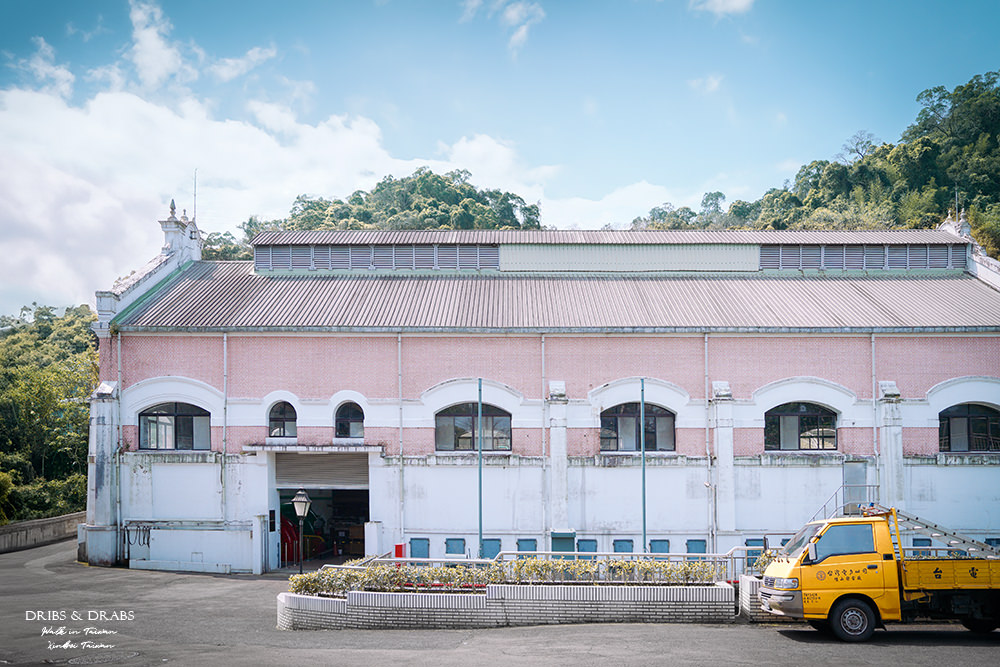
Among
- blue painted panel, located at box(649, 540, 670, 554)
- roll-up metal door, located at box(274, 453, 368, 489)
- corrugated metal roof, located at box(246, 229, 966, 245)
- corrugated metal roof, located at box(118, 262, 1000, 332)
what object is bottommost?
blue painted panel, located at box(649, 540, 670, 554)

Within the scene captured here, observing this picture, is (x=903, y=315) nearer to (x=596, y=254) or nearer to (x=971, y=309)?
(x=971, y=309)

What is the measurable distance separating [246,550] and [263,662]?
43.7 ft

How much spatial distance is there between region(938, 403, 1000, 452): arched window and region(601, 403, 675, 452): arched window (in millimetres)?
9522

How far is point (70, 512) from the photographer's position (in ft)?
125

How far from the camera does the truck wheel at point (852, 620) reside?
591 inches

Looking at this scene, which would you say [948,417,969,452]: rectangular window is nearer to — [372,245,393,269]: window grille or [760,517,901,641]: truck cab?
[760,517,901,641]: truck cab

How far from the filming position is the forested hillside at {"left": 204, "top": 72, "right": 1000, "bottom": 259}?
218 feet

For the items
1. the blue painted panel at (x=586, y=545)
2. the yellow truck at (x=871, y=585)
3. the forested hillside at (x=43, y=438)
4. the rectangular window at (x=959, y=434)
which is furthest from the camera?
the forested hillside at (x=43, y=438)

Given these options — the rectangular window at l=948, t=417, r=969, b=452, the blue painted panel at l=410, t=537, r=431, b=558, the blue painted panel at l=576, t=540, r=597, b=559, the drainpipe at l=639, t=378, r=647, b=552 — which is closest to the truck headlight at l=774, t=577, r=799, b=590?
the drainpipe at l=639, t=378, r=647, b=552

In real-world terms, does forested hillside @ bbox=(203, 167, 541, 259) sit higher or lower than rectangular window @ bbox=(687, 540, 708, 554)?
higher

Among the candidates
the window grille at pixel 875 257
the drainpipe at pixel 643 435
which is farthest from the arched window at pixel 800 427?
the window grille at pixel 875 257

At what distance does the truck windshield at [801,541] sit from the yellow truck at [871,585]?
0.72ft

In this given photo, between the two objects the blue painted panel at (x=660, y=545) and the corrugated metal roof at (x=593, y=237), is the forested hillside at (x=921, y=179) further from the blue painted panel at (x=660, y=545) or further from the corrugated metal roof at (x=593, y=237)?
the blue painted panel at (x=660, y=545)

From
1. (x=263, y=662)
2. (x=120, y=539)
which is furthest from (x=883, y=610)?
(x=120, y=539)
